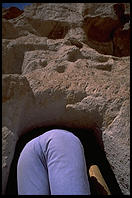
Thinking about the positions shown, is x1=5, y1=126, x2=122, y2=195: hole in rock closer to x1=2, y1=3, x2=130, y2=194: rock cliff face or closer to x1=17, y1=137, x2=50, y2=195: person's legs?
x1=2, y1=3, x2=130, y2=194: rock cliff face

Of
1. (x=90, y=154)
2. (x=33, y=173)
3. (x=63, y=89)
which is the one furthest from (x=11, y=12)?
(x=33, y=173)

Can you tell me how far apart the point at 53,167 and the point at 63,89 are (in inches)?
16.2

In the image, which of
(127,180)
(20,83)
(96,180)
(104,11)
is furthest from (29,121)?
(104,11)

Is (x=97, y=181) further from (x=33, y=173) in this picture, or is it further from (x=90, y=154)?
(x=33, y=173)

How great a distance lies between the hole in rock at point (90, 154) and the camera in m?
1.20

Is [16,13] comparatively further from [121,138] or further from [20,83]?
[121,138]

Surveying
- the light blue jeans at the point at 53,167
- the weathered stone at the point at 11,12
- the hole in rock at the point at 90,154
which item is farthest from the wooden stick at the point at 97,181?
the weathered stone at the point at 11,12

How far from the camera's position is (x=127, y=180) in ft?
3.59

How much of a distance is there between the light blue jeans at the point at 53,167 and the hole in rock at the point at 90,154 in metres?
0.21

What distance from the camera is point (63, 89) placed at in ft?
4.13

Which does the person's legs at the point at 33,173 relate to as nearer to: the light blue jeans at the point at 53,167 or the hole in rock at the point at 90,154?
the light blue jeans at the point at 53,167

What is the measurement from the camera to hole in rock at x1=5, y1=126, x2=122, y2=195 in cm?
120

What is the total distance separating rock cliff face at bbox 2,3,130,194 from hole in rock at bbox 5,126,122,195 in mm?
37

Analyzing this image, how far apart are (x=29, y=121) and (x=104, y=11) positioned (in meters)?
1.10
